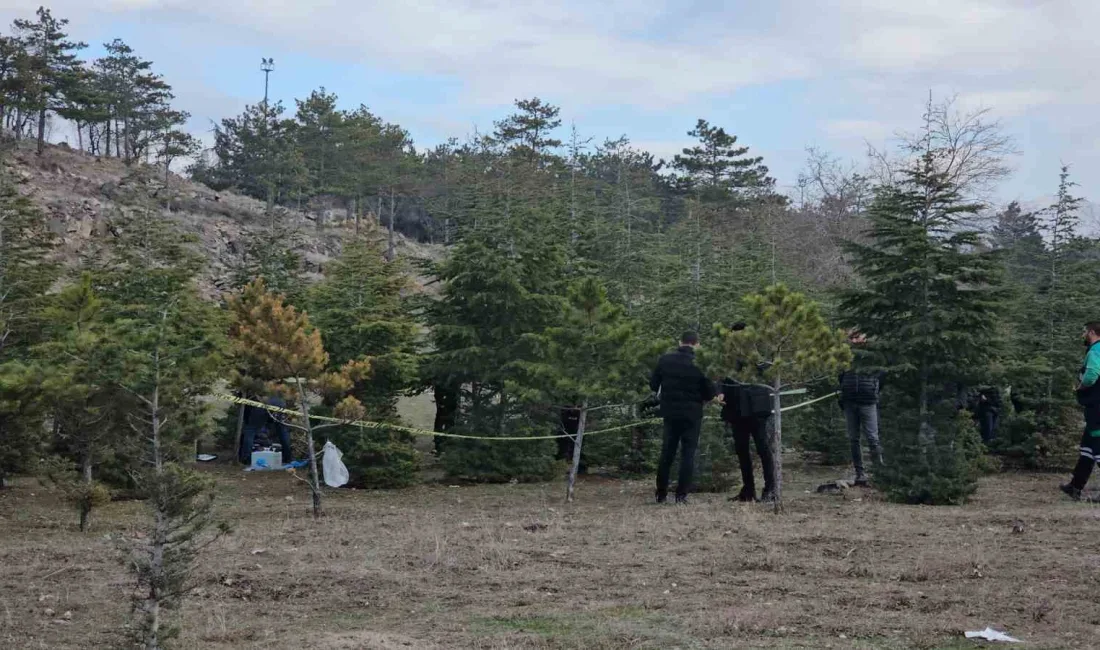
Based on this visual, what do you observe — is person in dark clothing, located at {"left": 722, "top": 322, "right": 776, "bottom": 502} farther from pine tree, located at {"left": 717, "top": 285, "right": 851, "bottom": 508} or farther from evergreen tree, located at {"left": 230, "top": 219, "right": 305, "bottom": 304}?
evergreen tree, located at {"left": 230, "top": 219, "right": 305, "bottom": 304}

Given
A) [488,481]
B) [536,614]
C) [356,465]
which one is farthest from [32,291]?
[536,614]

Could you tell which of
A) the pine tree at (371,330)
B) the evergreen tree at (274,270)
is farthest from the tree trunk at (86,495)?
the evergreen tree at (274,270)

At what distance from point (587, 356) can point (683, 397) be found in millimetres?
1436

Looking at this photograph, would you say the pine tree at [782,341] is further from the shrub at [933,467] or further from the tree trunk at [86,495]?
the tree trunk at [86,495]

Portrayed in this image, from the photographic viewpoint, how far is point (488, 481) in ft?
53.3

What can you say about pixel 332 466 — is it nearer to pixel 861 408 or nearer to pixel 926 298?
pixel 861 408

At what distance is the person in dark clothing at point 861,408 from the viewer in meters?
13.9

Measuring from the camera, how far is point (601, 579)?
8469 mm

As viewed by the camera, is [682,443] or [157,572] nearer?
[157,572]

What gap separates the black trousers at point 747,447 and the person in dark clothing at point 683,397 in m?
0.52

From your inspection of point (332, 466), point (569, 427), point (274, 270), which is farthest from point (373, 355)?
point (274, 270)

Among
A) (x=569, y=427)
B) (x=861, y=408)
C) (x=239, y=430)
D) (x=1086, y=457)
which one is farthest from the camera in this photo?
(x=239, y=430)

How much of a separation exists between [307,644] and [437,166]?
222 feet

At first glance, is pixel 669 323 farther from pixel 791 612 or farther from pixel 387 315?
pixel 791 612
